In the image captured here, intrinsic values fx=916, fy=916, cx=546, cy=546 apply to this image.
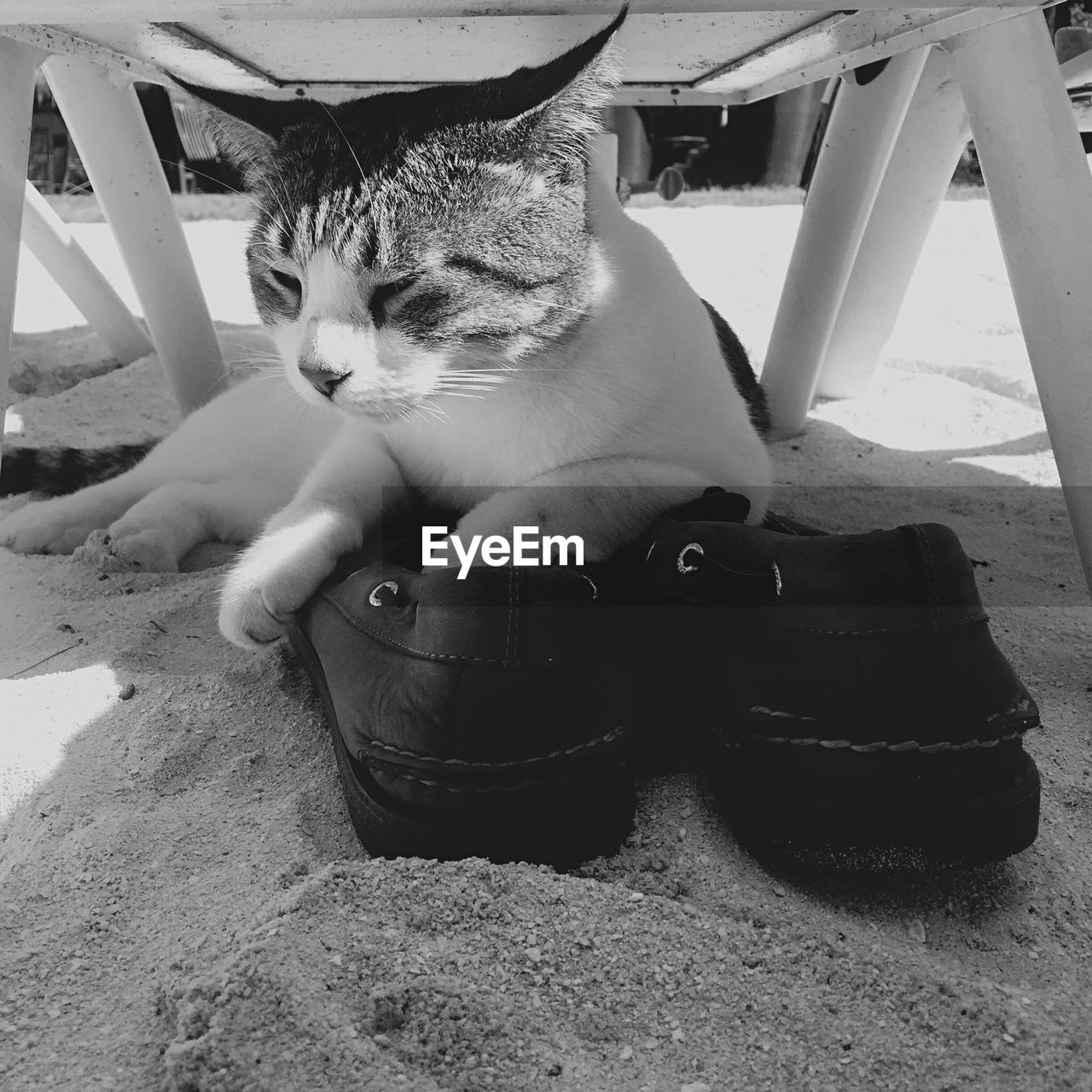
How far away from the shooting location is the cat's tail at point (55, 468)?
179 centimetres

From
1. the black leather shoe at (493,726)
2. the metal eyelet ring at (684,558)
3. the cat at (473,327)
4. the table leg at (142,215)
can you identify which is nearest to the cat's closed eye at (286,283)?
the cat at (473,327)

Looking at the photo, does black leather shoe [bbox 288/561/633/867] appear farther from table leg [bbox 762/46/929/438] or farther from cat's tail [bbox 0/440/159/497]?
table leg [bbox 762/46/929/438]

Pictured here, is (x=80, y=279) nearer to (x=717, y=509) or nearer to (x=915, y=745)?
(x=717, y=509)

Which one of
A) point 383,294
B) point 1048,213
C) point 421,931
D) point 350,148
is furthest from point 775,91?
point 421,931

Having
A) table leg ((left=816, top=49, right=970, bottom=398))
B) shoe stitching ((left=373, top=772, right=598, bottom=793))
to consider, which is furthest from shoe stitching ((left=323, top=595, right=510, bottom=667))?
table leg ((left=816, top=49, right=970, bottom=398))

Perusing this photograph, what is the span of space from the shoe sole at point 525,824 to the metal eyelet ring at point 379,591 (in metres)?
0.17

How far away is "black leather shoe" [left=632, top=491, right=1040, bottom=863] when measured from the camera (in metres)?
0.79

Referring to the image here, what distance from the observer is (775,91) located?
1.91 m

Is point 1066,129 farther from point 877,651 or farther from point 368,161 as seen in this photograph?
point 368,161

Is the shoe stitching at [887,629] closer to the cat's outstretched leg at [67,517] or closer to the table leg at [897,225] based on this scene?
the cat's outstretched leg at [67,517]

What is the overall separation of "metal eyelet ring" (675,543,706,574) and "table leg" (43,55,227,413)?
144 cm

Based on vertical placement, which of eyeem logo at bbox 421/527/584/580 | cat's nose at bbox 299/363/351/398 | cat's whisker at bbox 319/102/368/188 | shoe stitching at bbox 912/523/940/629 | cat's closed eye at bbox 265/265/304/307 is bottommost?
eyeem logo at bbox 421/527/584/580

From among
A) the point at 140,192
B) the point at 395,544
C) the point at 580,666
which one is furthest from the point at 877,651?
the point at 140,192

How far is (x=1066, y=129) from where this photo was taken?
1096 millimetres
